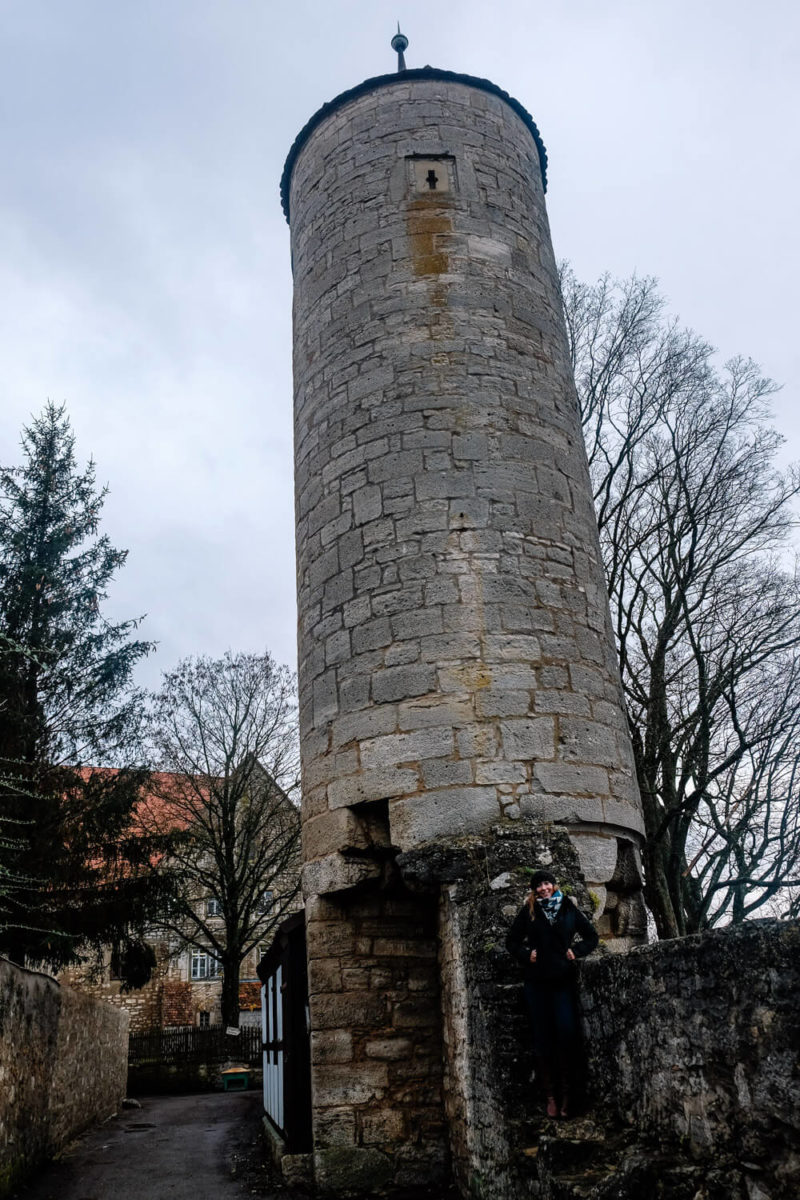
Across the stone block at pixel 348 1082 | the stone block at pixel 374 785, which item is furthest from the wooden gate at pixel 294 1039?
the stone block at pixel 374 785

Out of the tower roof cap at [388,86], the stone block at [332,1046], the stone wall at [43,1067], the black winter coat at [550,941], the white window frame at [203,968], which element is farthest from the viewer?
the white window frame at [203,968]

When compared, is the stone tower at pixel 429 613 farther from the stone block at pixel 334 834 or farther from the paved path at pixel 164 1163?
the paved path at pixel 164 1163

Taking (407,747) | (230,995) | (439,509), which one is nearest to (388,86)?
(439,509)

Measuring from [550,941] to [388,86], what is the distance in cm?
791

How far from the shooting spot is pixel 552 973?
164 inches

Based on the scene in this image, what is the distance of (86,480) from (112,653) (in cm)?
340

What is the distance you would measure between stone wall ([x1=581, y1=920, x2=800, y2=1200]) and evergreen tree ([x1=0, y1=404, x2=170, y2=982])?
10.5 meters

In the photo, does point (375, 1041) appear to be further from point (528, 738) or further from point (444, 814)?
point (528, 738)

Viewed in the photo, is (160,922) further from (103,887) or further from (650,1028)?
(650,1028)

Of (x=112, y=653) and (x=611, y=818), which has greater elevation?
(x=112, y=653)

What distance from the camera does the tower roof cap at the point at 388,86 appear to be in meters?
8.41

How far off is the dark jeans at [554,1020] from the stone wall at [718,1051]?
352 mm

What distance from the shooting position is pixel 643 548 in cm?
1366

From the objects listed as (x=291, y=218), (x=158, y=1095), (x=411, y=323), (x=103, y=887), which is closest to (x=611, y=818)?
(x=411, y=323)
